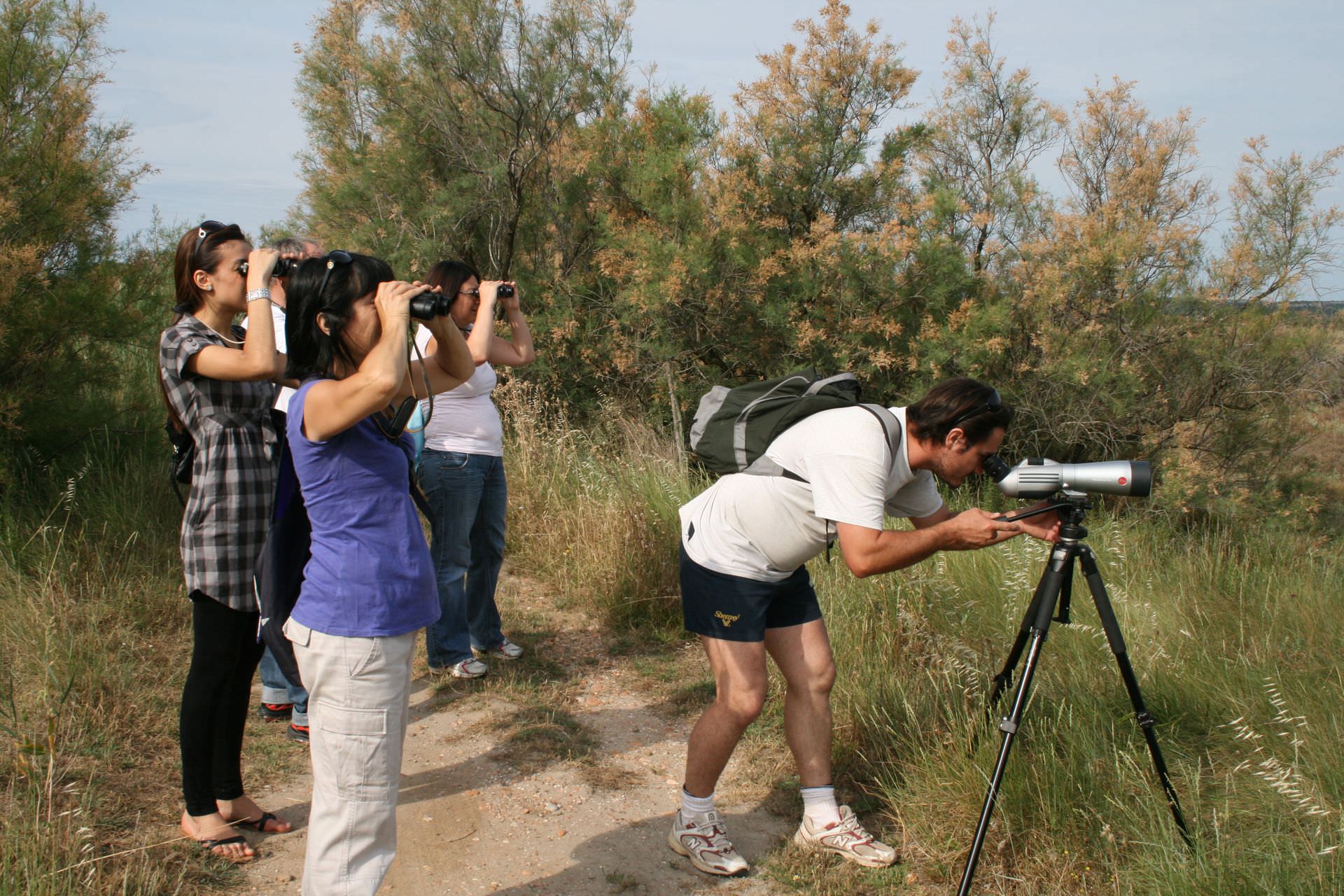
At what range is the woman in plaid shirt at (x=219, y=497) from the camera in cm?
309

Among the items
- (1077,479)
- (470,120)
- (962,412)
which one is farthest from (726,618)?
(470,120)

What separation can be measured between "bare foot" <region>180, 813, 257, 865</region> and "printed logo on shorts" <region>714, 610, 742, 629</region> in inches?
66.4

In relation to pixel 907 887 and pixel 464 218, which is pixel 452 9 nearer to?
pixel 464 218

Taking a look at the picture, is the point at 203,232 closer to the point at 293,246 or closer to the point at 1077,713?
the point at 293,246

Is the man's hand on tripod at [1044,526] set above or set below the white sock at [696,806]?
above

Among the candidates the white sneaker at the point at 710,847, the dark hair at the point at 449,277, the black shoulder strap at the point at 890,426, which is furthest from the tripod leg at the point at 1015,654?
the dark hair at the point at 449,277

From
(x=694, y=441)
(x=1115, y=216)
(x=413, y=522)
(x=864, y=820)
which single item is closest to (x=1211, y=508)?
(x=1115, y=216)

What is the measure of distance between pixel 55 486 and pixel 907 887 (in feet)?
17.0

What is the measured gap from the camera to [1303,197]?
912cm

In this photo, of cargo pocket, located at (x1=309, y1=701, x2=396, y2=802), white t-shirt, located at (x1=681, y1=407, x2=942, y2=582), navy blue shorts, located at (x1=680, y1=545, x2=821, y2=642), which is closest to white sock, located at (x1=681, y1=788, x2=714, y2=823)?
navy blue shorts, located at (x1=680, y1=545, x2=821, y2=642)

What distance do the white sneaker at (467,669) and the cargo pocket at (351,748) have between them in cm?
237

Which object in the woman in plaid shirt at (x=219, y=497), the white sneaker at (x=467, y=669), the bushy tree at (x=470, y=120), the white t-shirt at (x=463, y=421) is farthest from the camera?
the bushy tree at (x=470, y=120)

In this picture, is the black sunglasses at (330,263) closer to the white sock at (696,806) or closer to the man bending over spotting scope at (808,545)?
the man bending over spotting scope at (808,545)

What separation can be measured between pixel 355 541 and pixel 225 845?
1.47 m
